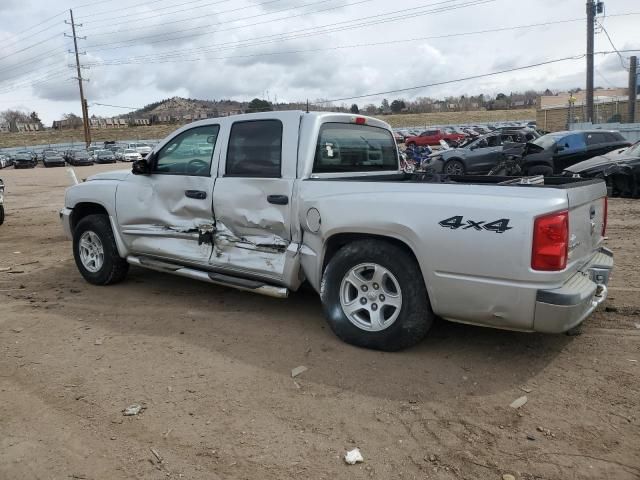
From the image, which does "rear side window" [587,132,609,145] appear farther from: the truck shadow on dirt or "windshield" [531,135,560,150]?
the truck shadow on dirt

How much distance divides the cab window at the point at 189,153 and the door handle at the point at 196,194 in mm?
178

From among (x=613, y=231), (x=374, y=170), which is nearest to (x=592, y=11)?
(x=613, y=231)

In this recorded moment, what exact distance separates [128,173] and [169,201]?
843 millimetres

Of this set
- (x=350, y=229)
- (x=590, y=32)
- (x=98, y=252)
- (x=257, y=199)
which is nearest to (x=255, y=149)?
(x=257, y=199)

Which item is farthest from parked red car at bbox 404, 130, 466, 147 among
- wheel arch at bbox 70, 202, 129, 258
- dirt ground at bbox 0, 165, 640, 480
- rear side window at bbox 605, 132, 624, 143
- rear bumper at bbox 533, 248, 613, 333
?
rear bumper at bbox 533, 248, 613, 333

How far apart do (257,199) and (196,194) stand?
76 centimetres

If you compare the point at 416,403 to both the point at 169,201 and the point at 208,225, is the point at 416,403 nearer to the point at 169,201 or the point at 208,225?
the point at 208,225

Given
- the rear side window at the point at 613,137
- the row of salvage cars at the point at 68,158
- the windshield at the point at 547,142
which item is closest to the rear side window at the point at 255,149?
the windshield at the point at 547,142

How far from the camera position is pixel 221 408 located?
3.38 metres

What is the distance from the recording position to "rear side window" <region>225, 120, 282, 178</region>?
473 centimetres

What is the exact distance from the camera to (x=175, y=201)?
5.38m

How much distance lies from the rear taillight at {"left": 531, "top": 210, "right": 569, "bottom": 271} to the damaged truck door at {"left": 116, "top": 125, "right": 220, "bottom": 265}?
115 inches

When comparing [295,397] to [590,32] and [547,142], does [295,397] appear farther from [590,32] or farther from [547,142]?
[590,32]

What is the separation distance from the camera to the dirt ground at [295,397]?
2820mm
